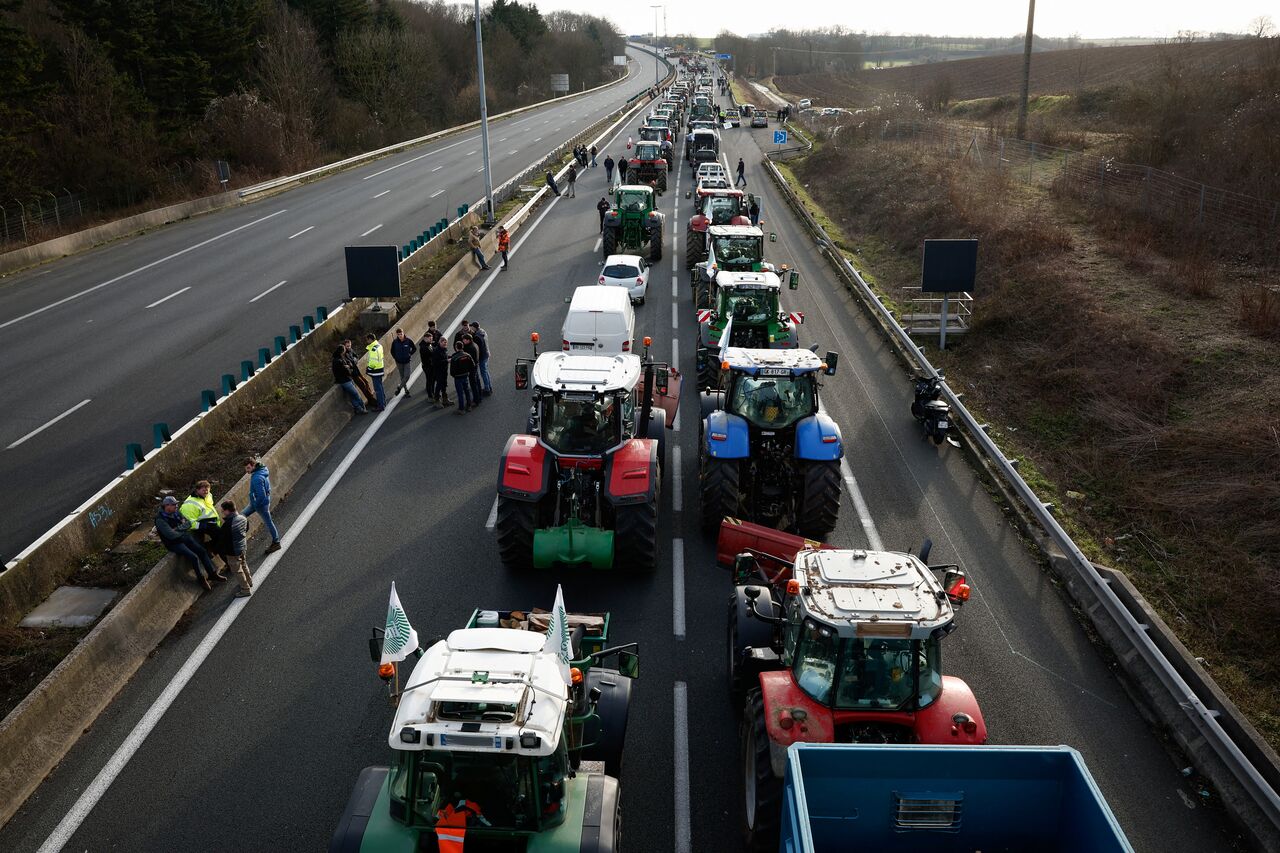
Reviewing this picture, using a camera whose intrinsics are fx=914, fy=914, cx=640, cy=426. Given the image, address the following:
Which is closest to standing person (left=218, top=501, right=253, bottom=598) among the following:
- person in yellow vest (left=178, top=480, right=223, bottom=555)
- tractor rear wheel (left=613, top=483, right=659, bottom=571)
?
person in yellow vest (left=178, top=480, right=223, bottom=555)

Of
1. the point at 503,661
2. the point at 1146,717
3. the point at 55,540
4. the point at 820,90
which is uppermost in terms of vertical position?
the point at 820,90

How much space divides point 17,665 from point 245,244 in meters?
28.1

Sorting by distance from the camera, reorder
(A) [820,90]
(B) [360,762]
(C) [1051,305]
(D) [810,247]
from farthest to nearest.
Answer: (A) [820,90] → (D) [810,247] → (C) [1051,305] → (B) [360,762]

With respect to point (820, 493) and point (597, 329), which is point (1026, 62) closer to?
point (597, 329)

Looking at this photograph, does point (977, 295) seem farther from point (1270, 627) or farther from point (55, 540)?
point (55, 540)

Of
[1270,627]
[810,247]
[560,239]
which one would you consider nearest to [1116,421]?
[1270,627]

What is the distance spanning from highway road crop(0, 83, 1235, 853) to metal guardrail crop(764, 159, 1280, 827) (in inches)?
17.4

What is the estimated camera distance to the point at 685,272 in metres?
30.3

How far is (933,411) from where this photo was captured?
16578 millimetres

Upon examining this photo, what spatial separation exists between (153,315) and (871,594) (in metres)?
24.8

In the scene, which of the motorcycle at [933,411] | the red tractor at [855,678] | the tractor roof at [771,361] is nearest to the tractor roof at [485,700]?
the red tractor at [855,678]

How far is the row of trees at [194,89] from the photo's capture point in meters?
40.1

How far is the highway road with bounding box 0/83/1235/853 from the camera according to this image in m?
8.61

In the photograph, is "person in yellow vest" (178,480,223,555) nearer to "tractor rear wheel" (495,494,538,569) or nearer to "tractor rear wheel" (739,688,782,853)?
"tractor rear wheel" (495,494,538,569)
